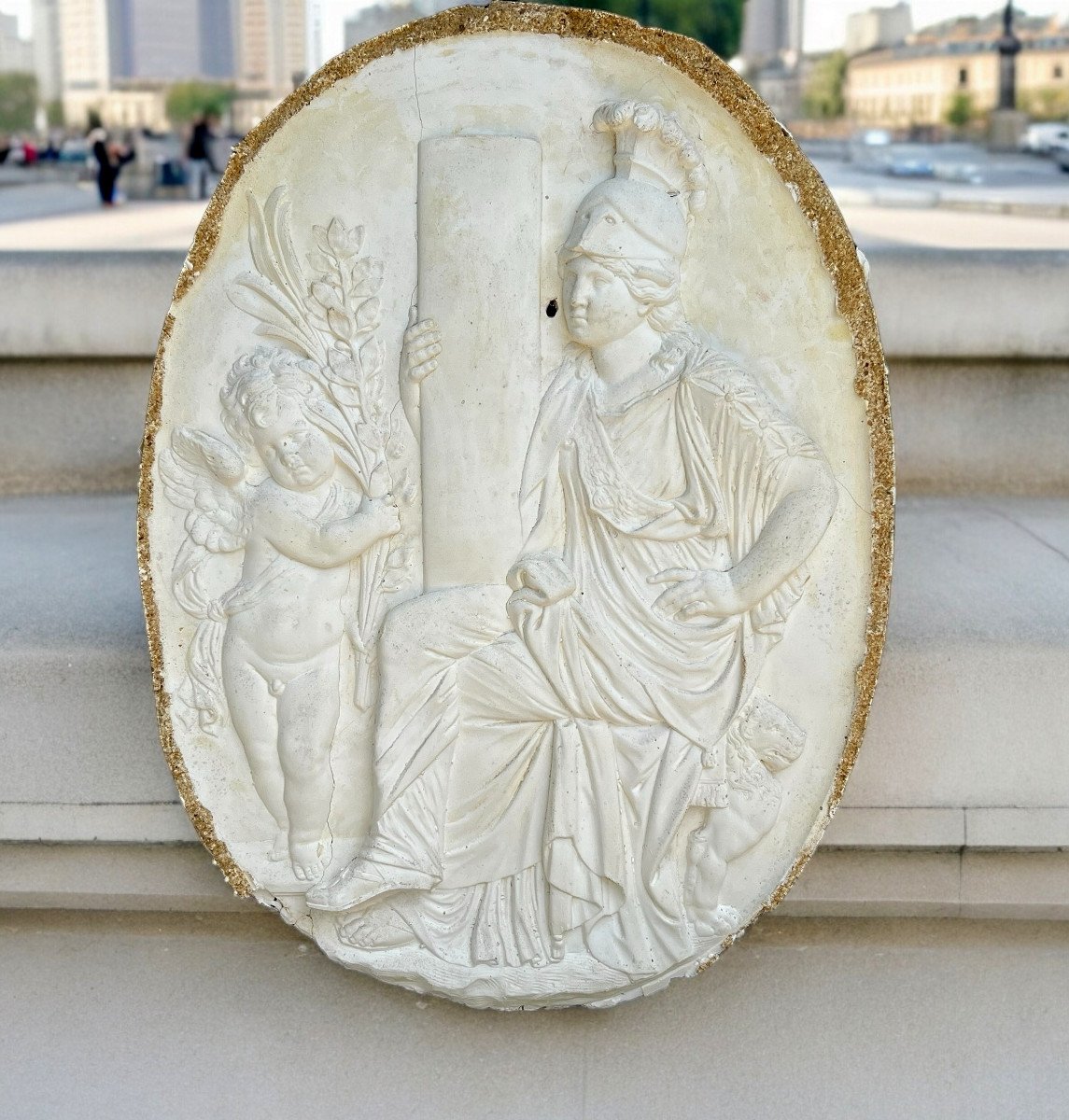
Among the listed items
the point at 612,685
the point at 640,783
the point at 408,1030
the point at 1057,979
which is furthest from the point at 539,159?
the point at 1057,979

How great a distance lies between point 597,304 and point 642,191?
0.49ft

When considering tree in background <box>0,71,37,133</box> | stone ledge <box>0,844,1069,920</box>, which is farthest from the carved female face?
tree in background <box>0,71,37,133</box>

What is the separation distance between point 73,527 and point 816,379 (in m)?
1.57

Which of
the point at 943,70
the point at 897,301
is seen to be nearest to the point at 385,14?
the point at 897,301

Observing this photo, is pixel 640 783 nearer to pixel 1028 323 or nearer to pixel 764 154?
pixel 764 154

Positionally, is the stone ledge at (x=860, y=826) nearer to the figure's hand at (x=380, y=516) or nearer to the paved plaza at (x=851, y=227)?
the figure's hand at (x=380, y=516)

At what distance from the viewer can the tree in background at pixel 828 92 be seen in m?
29.2

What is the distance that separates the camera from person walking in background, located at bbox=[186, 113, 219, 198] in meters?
10.1

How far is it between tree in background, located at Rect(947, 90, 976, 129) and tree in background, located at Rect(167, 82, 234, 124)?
42.8ft

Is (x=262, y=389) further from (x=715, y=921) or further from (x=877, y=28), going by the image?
(x=877, y=28)

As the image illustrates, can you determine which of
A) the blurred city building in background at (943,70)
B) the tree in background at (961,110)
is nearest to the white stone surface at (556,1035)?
the blurred city building in background at (943,70)

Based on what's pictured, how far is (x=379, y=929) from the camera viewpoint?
194 cm

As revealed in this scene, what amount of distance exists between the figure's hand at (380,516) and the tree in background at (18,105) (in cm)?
2785

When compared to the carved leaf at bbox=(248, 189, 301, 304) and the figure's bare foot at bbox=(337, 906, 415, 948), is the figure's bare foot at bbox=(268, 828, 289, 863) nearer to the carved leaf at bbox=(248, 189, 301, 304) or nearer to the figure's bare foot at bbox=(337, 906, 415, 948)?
the figure's bare foot at bbox=(337, 906, 415, 948)
